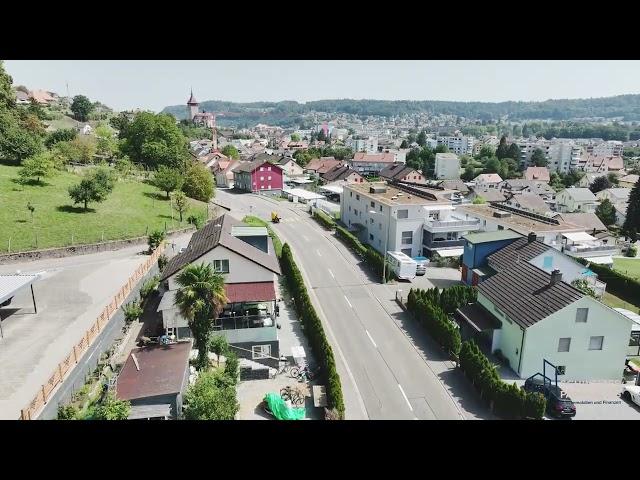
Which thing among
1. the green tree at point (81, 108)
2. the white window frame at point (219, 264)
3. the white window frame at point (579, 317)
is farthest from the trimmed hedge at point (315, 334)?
the green tree at point (81, 108)

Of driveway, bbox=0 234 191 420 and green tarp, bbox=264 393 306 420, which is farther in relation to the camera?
green tarp, bbox=264 393 306 420

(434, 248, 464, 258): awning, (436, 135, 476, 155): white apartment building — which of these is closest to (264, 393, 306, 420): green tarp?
(434, 248, 464, 258): awning

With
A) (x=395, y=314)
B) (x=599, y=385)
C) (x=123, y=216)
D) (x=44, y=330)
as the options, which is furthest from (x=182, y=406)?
(x=123, y=216)

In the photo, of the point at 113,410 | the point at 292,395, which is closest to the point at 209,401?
the point at 113,410

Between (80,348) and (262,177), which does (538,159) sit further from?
(80,348)

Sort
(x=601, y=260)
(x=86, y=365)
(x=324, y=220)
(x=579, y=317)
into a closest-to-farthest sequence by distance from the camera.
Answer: (x=86, y=365), (x=579, y=317), (x=601, y=260), (x=324, y=220)

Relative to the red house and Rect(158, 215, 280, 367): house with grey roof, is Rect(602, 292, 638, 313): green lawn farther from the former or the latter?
the red house

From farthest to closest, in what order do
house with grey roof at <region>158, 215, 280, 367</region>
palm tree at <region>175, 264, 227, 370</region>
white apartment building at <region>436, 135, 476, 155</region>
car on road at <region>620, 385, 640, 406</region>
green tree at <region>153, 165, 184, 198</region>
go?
white apartment building at <region>436, 135, 476, 155</region>
green tree at <region>153, 165, 184, 198</region>
house with grey roof at <region>158, 215, 280, 367</region>
car on road at <region>620, 385, 640, 406</region>
palm tree at <region>175, 264, 227, 370</region>
